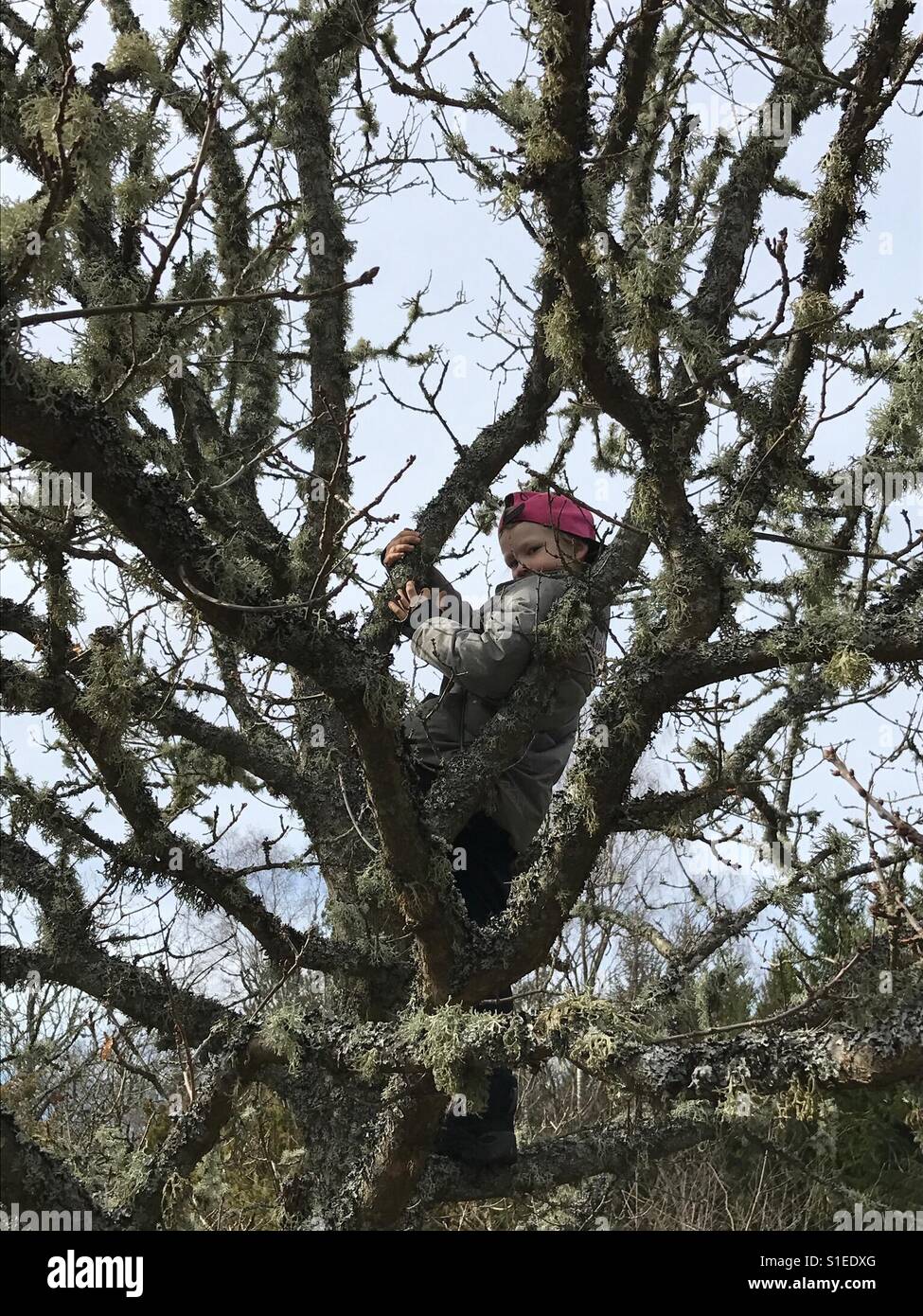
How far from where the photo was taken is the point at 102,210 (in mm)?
3836

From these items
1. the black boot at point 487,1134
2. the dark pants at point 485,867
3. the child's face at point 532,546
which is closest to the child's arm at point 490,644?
the child's face at point 532,546

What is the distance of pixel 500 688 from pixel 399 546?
1.93 feet

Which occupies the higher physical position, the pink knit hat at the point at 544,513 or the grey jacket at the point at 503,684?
the pink knit hat at the point at 544,513

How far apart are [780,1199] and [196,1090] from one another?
9.16 m

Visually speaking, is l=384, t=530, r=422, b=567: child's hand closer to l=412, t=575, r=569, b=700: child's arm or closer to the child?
the child

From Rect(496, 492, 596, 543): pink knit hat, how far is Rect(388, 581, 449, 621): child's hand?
38 centimetres

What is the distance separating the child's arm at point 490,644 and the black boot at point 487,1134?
122 cm

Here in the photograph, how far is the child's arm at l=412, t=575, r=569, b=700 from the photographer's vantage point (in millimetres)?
3463

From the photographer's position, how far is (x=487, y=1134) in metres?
3.62

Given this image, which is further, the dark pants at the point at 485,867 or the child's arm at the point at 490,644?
the dark pants at the point at 485,867

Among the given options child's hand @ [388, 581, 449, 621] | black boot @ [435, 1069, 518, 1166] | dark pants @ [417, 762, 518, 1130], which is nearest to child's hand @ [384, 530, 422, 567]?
child's hand @ [388, 581, 449, 621]

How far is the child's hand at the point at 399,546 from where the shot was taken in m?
3.79

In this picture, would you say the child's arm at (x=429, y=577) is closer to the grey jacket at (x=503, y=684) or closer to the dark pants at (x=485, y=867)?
the grey jacket at (x=503, y=684)
